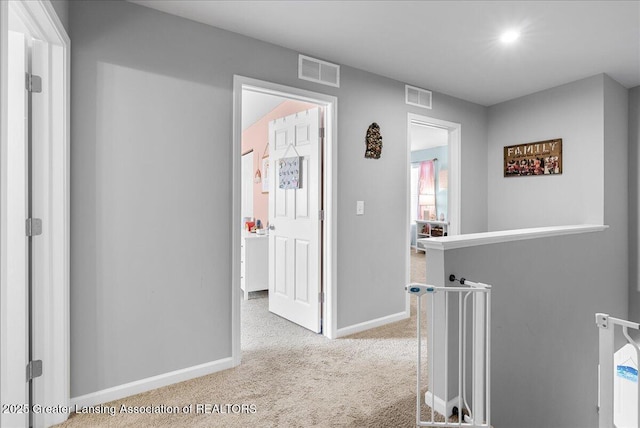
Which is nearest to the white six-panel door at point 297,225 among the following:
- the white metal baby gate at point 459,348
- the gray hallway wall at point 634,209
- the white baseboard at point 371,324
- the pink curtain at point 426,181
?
the white baseboard at point 371,324

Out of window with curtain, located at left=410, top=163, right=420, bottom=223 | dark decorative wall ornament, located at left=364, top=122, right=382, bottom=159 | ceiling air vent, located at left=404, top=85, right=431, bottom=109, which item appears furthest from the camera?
window with curtain, located at left=410, top=163, right=420, bottom=223

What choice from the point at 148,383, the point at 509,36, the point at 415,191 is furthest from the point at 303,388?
the point at 415,191

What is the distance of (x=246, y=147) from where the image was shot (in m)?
5.68

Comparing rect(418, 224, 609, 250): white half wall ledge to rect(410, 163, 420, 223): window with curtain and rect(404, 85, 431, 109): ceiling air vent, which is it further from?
rect(410, 163, 420, 223): window with curtain

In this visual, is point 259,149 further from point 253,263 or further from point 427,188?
point 427,188

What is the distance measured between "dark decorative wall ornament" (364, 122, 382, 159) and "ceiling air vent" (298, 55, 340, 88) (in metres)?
0.51

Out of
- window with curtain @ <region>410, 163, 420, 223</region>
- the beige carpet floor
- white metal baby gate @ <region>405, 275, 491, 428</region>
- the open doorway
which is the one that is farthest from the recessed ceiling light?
window with curtain @ <region>410, 163, 420, 223</region>

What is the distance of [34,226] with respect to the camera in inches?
70.7

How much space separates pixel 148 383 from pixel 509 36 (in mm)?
3439

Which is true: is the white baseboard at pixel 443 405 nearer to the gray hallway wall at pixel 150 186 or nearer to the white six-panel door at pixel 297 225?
the white six-panel door at pixel 297 225

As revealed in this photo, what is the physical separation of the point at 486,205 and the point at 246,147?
3.59 m

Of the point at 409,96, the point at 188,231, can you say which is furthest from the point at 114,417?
the point at 409,96

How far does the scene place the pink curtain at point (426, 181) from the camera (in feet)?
27.3

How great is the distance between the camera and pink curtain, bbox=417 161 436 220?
8.33 meters
